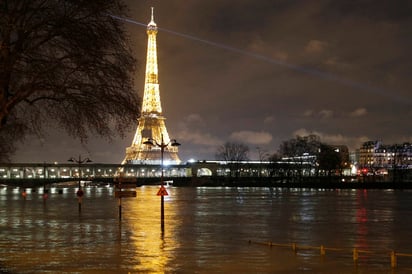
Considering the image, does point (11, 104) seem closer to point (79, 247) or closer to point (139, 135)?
point (79, 247)

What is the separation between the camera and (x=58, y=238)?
27.7m

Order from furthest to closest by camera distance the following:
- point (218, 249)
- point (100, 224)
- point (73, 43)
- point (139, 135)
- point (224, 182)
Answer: point (139, 135)
point (224, 182)
point (100, 224)
point (218, 249)
point (73, 43)

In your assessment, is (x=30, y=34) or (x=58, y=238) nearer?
(x=30, y=34)

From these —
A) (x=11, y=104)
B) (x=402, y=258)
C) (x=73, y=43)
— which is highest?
(x=73, y=43)

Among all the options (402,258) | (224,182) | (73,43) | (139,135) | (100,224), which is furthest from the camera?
(139,135)

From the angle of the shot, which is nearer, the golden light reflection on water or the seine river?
the seine river

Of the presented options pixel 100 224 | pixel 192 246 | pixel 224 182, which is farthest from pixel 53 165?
pixel 192 246

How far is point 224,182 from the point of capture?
16712cm

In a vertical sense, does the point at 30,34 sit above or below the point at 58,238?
above

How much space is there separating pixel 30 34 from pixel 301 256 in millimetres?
11520

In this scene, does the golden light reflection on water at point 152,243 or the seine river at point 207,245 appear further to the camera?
the golden light reflection on water at point 152,243

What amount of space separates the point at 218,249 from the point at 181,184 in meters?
151

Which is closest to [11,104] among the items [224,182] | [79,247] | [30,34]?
[30,34]

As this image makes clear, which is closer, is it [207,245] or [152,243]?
[207,245]
